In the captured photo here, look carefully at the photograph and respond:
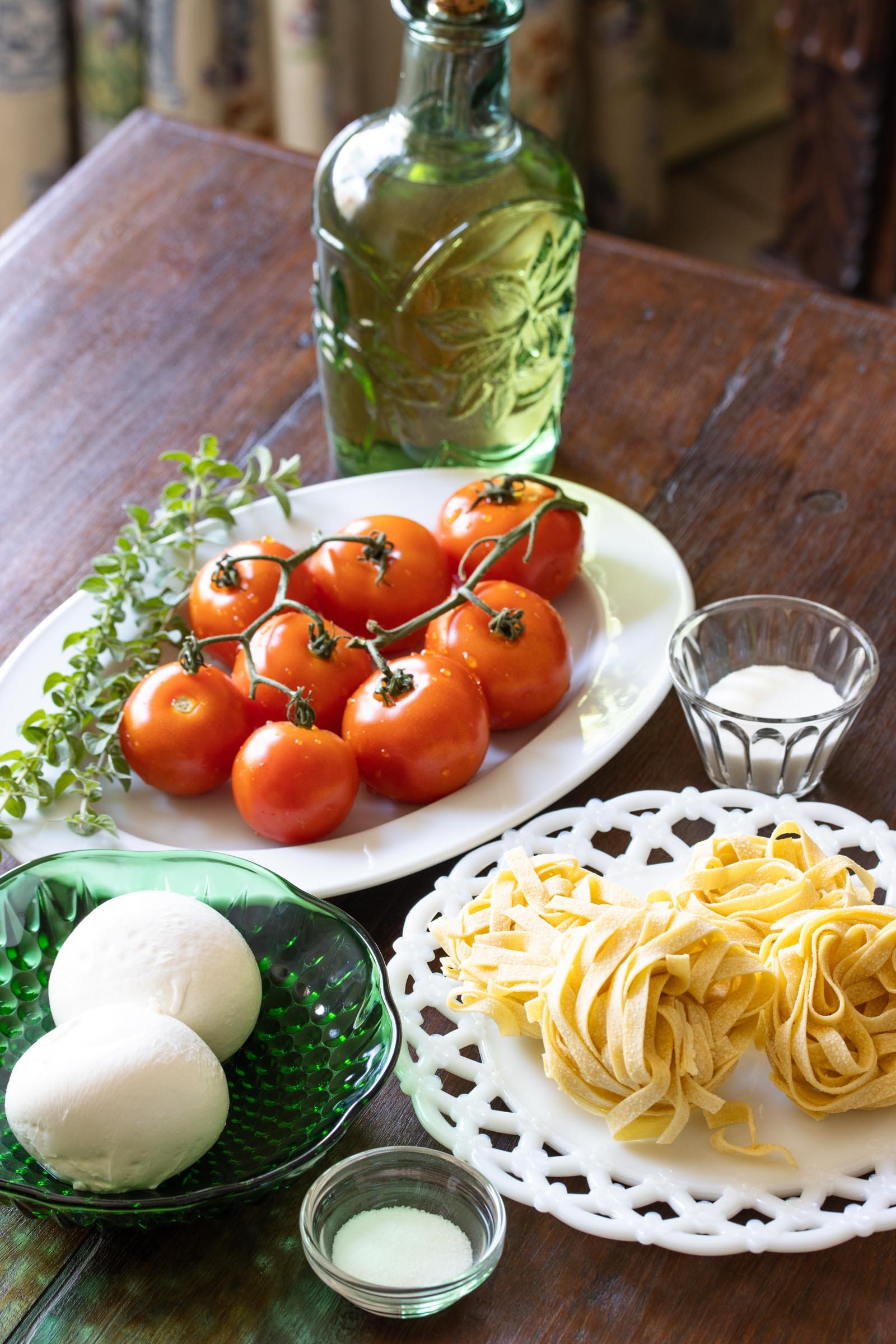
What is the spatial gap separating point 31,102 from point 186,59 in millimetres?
240

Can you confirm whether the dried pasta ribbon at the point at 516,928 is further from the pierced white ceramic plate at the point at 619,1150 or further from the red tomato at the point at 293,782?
the red tomato at the point at 293,782

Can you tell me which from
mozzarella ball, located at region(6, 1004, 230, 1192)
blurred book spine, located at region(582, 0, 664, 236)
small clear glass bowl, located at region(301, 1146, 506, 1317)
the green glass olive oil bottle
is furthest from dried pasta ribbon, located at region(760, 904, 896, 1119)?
blurred book spine, located at region(582, 0, 664, 236)

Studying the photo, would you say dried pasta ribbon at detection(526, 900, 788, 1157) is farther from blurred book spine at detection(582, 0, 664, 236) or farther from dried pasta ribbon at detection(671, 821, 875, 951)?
blurred book spine at detection(582, 0, 664, 236)

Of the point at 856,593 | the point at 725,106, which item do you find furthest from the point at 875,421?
the point at 725,106

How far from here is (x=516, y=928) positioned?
2.21 ft

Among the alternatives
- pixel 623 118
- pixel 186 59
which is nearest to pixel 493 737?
pixel 186 59

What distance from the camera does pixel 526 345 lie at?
40.3 inches

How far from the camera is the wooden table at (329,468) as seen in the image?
61cm

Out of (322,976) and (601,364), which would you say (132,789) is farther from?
(601,364)

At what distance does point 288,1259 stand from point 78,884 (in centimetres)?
20

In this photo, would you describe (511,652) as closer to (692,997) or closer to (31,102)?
(692,997)

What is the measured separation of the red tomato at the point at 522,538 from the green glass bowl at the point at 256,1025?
317 mm

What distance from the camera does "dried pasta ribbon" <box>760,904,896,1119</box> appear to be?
620mm

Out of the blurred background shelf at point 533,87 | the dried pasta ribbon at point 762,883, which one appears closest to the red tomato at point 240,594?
the dried pasta ribbon at point 762,883
